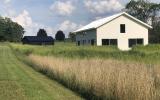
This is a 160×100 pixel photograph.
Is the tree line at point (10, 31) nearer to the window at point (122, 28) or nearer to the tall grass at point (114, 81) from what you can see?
the window at point (122, 28)

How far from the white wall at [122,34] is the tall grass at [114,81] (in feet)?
140

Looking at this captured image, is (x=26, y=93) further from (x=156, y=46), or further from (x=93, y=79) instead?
(x=156, y=46)

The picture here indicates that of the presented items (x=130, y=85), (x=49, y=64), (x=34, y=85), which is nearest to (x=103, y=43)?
(x=49, y=64)

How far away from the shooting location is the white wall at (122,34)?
64750mm

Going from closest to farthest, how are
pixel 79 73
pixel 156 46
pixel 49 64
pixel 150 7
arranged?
pixel 79 73 < pixel 49 64 < pixel 156 46 < pixel 150 7

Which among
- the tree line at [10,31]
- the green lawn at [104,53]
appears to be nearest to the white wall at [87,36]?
the green lawn at [104,53]

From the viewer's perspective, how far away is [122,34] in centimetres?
6494

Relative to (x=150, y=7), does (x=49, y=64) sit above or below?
below

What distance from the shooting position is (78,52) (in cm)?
4362

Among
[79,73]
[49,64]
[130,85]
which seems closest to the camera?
[130,85]

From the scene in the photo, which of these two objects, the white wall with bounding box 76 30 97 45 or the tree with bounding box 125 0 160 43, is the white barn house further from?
the tree with bounding box 125 0 160 43

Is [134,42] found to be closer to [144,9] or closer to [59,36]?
[144,9]

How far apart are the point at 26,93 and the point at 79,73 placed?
10.3 feet

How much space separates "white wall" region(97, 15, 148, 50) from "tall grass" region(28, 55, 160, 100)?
42.7m
